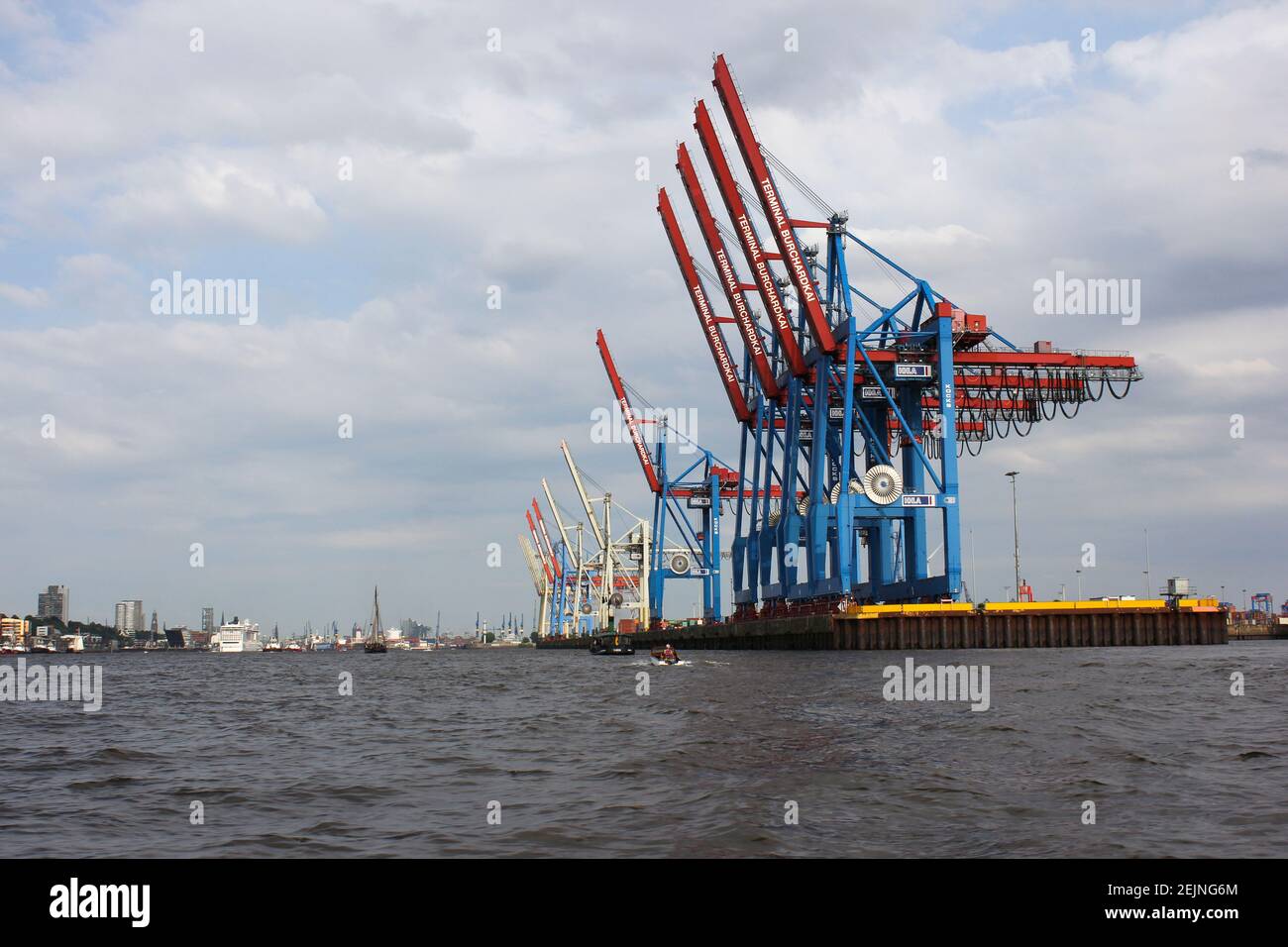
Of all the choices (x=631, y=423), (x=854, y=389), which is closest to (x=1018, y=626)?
(x=854, y=389)

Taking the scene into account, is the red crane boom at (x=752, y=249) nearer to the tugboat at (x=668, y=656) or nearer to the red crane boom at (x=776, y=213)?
the red crane boom at (x=776, y=213)

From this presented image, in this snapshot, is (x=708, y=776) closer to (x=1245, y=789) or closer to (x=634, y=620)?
(x=1245, y=789)

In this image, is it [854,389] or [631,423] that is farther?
[631,423]

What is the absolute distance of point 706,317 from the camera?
100 metres

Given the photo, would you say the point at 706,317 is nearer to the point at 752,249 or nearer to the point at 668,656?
the point at 752,249

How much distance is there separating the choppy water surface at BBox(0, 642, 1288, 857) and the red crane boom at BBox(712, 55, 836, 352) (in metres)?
41.3
